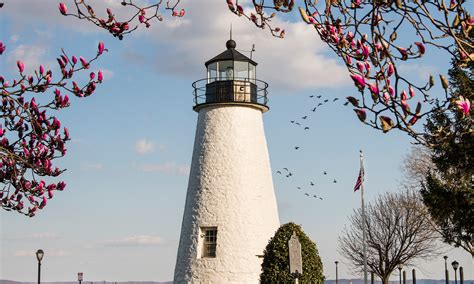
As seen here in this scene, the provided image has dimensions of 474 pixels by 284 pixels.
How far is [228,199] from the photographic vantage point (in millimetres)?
28328

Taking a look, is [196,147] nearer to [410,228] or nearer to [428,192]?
[428,192]

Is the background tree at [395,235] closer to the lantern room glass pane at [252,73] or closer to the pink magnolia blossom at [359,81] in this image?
the lantern room glass pane at [252,73]

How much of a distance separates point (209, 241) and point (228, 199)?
1903mm

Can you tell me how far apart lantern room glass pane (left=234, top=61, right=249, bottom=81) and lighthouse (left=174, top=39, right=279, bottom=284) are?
0.04m

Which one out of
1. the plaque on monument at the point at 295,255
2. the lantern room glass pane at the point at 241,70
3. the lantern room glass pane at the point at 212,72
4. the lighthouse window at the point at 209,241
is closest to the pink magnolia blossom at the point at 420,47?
the plaque on monument at the point at 295,255

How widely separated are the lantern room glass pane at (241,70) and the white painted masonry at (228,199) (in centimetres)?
143

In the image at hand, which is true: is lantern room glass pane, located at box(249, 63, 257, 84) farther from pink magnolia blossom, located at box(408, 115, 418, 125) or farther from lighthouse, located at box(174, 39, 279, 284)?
pink magnolia blossom, located at box(408, 115, 418, 125)

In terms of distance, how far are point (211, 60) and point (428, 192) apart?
11132 mm

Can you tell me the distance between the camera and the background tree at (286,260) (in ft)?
78.2

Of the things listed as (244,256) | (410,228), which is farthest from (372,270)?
(244,256)

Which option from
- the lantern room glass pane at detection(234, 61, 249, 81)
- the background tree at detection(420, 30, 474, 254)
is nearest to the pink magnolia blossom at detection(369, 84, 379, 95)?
the background tree at detection(420, 30, 474, 254)

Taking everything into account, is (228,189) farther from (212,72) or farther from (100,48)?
(100,48)

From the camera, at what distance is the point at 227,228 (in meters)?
28.1

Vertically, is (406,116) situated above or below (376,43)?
below
